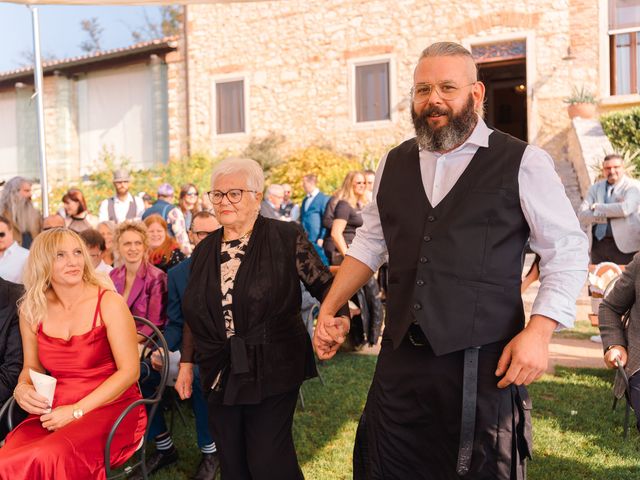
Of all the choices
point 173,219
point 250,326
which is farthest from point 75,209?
point 250,326

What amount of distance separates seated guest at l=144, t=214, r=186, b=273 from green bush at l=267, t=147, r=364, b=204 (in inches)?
359

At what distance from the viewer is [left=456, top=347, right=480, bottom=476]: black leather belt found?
2.06 metres

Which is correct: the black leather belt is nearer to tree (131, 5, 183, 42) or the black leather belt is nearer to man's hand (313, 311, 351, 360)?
man's hand (313, 311, 351, 360)

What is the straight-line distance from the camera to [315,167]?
51.4 feet

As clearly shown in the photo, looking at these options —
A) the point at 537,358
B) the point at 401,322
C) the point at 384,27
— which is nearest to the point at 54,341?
the point at 401,322

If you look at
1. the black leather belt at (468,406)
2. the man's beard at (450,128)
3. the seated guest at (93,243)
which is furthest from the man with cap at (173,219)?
the black leather belt at (468,406)

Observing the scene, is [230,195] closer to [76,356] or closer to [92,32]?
[76,356]

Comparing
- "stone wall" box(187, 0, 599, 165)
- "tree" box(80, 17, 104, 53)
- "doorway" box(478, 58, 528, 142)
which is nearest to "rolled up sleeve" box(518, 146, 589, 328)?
"stone wall" box(187, 0, 599, 165)

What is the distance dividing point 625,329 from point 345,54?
14.3m

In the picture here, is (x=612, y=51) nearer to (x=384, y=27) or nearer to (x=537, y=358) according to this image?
(x=384, y=27)

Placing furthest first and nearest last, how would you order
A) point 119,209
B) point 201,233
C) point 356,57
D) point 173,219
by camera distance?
point 356,57, point 119,209, point 173,219, point 201,233

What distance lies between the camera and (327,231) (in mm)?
7547

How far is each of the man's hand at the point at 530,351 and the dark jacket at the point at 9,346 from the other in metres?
2.42

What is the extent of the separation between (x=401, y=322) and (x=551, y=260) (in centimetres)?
51
